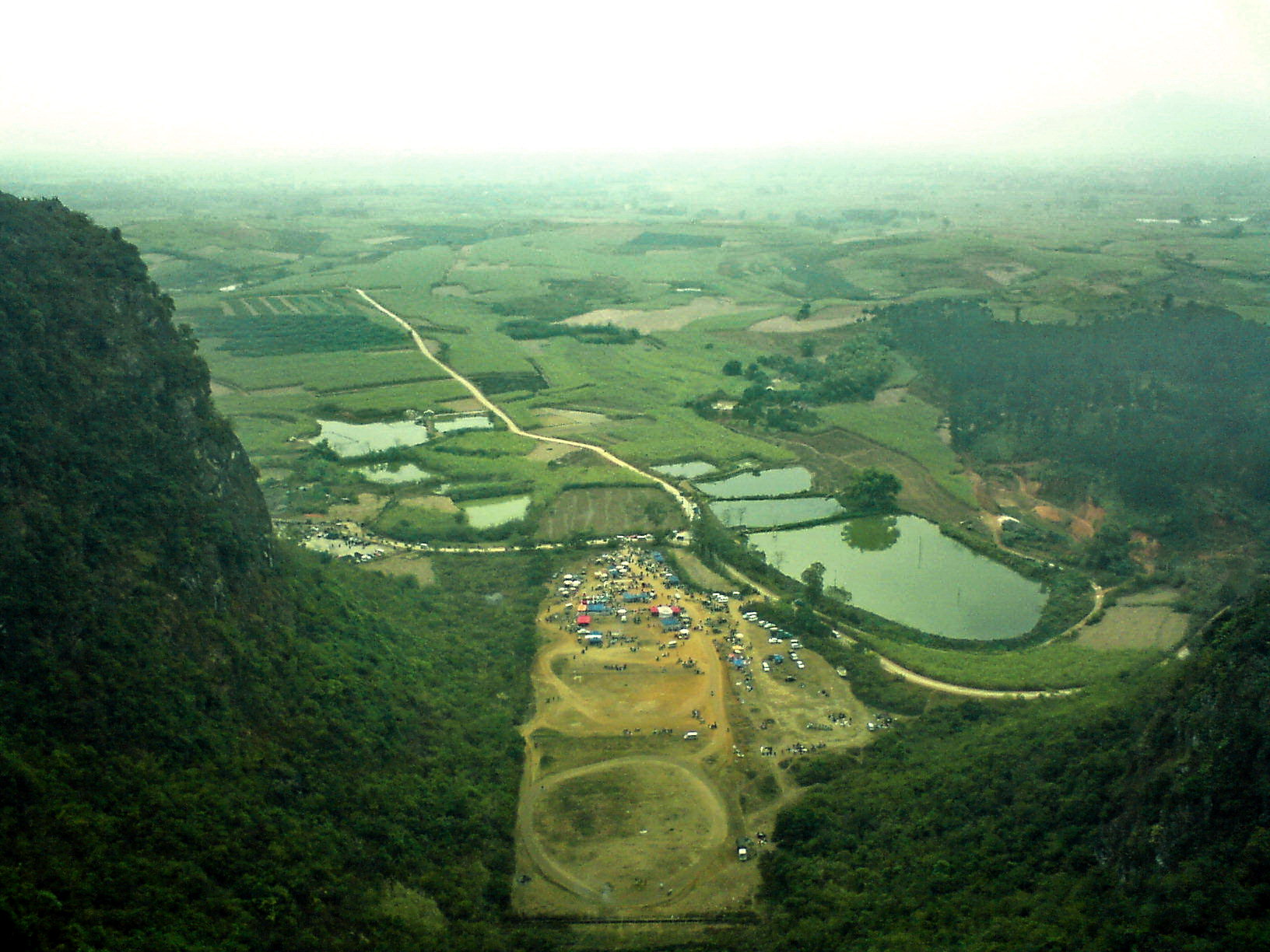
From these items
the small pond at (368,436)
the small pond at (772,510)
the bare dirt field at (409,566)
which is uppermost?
the small pond at (368,436)

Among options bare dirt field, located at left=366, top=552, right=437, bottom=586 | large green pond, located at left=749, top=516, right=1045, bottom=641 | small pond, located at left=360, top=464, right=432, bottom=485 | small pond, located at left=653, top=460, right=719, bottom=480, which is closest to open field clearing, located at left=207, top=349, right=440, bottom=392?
small pond, located at left=360, top=464, right=432, bottom=485

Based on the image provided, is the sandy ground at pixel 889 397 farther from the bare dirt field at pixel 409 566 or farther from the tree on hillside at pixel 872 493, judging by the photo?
the bare dirt field at pixel 409 566

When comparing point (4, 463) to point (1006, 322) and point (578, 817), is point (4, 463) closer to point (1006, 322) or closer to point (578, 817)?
point (578, 817)

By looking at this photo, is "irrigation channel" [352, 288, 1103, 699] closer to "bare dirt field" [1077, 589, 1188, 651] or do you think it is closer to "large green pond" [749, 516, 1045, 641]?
"bare dirt field" [1077, 589, 1188, 651]

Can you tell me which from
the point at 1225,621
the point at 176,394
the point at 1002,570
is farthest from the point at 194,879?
the point at 1002,570

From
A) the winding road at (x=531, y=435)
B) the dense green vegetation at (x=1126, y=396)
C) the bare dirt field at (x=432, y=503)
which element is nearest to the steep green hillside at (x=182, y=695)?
the bare dirt field at (x=432, y=503)

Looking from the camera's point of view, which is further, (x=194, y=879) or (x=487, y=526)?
(x=487, y=526)
